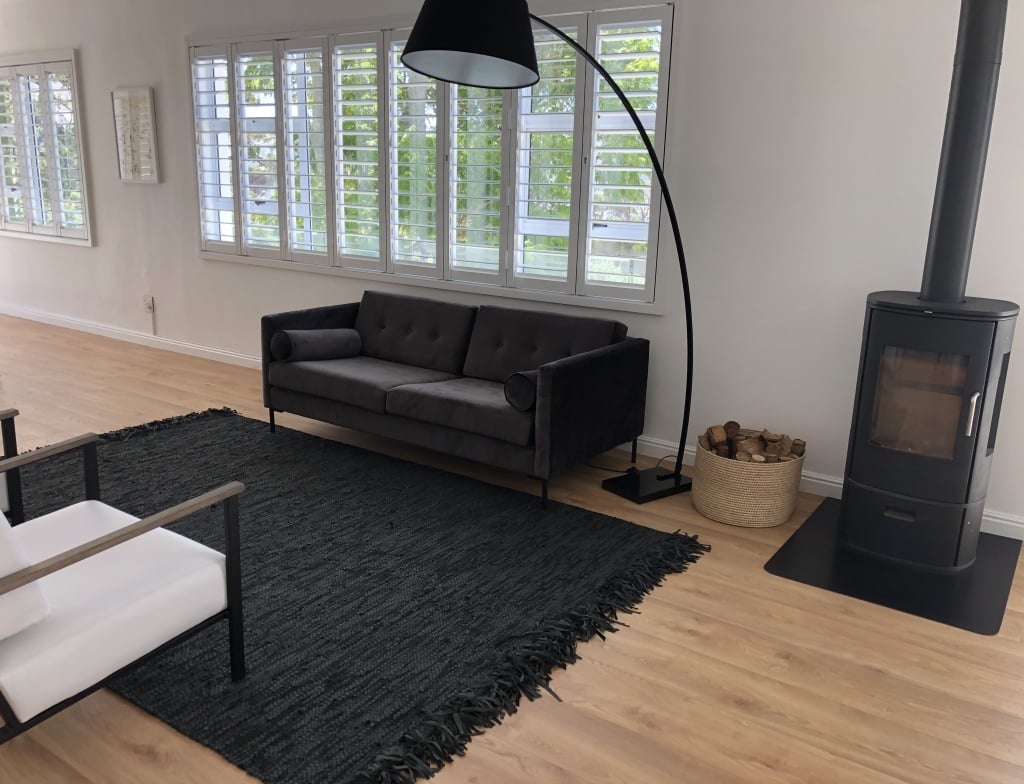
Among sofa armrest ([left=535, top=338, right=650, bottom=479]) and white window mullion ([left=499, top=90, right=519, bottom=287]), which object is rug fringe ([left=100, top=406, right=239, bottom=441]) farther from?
sofa armrest ([left=535, top=338, right=650, bottom=479])

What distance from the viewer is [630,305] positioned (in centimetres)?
441

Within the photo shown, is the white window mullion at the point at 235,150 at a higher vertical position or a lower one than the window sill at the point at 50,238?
higher

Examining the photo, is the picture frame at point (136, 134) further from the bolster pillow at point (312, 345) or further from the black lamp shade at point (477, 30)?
→ the black lamp shade at point (477, 30)

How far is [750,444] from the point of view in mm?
3785

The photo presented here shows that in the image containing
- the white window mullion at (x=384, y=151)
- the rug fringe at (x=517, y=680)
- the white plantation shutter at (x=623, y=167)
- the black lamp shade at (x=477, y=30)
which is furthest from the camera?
the white window mullion at (x=384, y=151)

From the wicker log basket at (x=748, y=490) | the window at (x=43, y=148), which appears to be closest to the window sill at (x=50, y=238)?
the window at (x=43, y=148)

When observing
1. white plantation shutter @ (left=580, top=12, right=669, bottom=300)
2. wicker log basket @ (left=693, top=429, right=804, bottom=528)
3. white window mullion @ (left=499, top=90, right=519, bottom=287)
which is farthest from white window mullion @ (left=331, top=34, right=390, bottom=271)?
wicker log basket @ (left=693, top=429, right=804, bottom=528)

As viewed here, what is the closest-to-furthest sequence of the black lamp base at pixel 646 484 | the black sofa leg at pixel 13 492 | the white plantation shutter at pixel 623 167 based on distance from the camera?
1. the black sofa leg at pixel 13 492
2. the black lamp base at pixel 646 484
3. the white plantation shutter at pixel 623 167

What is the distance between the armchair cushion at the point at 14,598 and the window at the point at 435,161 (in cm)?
315

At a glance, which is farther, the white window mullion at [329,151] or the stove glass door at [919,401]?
the white window mullion at [329,151]

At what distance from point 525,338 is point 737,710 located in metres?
2.38

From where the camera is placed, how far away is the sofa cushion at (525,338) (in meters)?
4.25

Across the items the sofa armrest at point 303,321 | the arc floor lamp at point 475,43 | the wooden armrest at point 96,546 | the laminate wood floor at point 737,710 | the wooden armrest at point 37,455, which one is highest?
the arc floor lamp at point 475,43

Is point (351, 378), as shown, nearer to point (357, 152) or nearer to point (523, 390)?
point (523, 390)
